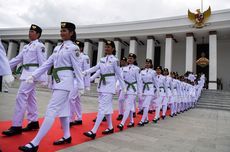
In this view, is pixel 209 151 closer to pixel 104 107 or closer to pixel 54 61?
pixel 104 107

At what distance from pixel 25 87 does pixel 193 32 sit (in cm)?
1989

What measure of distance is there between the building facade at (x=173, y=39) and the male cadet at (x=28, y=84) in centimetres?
1811

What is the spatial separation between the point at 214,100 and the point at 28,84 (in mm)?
13906

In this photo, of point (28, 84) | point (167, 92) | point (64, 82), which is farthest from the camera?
point (167, 92)

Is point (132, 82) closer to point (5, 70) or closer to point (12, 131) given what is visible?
point (12, 131)

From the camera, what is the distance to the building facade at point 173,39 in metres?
19.4

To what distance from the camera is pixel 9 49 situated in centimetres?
3075

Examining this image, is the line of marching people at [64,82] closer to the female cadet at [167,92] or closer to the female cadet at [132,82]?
the female cadet at [132,82]

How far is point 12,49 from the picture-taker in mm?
30844

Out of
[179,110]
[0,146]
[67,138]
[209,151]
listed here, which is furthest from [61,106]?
[179,110]

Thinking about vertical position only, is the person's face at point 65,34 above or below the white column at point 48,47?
below

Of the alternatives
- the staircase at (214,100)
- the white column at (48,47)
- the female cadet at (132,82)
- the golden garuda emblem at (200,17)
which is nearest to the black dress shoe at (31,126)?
the female cadet at (132,82)

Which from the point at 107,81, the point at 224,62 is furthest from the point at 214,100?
the point at 107,81

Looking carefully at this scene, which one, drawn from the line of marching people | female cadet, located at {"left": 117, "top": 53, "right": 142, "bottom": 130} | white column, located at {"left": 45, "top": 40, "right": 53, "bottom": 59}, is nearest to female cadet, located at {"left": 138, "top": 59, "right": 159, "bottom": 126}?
the line of marching people
